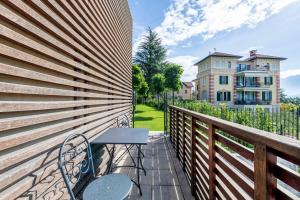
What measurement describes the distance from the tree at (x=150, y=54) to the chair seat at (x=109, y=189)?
26.5m

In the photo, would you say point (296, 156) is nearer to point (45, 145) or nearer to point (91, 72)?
point (45, 145)

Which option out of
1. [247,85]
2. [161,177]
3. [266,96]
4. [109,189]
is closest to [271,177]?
[109,189]

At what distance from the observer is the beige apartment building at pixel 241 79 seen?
21.3m

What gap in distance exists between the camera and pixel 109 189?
156cm

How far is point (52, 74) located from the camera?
1.49 meters

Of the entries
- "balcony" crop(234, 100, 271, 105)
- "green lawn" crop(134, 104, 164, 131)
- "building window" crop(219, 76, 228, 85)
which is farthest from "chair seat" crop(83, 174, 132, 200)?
"balcony" crop(234, 100, 271, 105)

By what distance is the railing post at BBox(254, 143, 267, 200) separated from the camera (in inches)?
34.1

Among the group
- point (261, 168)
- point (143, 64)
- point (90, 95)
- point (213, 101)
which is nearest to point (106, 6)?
point (90, 95)

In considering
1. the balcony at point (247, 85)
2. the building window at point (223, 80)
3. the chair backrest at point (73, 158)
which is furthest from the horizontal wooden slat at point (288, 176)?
the balcony at point (247, 85)

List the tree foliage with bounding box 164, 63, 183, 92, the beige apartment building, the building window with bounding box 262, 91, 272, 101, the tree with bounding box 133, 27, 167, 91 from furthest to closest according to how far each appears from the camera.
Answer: the tree with bounding box 133, 27, 167, 91
the building window with bounding box 262, 91, 272, 101
the beige apartment building
the tree foliage with bounding box 164, 63, 183, 92

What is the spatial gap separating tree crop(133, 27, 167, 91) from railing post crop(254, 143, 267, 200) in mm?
27235

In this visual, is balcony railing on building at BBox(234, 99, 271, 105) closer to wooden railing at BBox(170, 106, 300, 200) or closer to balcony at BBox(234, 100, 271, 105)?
balcony at BBox(234, 100, 271, 105)

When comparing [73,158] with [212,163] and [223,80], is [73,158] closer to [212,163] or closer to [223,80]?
[212,163]

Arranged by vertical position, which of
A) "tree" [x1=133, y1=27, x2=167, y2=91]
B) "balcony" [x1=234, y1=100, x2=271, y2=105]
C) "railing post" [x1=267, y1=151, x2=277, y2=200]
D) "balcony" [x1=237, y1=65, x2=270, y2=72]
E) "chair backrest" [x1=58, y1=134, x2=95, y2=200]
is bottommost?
"balcony" [x1=234, y1=100, x2=271, y2=105]
